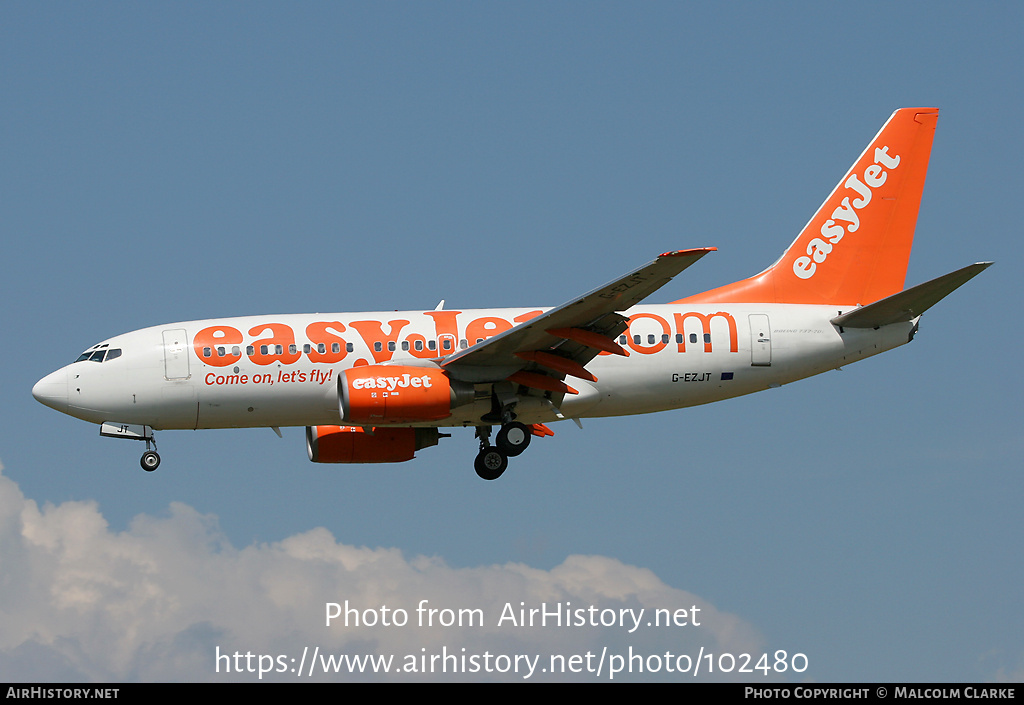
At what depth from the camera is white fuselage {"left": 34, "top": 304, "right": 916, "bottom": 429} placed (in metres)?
36.2

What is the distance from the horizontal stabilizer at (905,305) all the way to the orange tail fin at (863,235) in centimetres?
186

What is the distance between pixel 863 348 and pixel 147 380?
18744 millimetres

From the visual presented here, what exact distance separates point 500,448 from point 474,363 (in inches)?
116

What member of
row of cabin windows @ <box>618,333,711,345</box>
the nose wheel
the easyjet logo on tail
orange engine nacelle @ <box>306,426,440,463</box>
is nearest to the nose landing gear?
the nose wheel

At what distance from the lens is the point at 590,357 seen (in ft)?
119

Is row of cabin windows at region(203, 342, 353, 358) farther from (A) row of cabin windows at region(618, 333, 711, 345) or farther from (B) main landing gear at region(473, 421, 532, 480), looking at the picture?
(A) row of cabin windows at region(618, 333, 711, 345)

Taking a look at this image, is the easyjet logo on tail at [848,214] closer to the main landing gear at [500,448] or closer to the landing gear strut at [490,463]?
the main landing gear at [500,448]

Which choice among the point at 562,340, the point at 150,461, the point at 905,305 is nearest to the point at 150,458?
the point at 150,461

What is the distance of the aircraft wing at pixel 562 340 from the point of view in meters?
33.2

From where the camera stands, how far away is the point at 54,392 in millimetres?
36531

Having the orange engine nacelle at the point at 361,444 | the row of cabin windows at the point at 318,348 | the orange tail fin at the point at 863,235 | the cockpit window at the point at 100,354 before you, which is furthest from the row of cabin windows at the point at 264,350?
the orange tail fin at the point at 863,235
